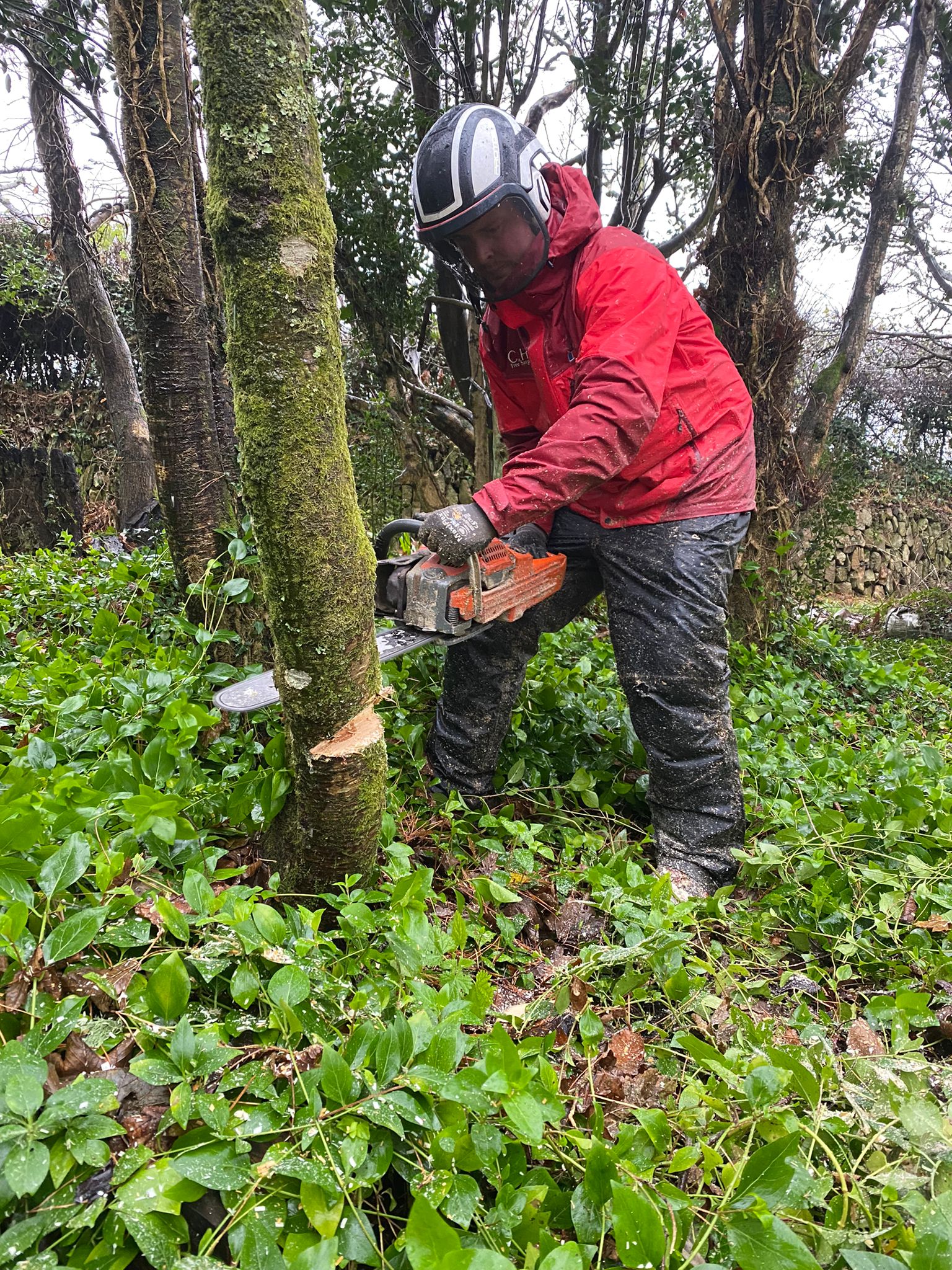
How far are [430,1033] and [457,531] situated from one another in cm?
130

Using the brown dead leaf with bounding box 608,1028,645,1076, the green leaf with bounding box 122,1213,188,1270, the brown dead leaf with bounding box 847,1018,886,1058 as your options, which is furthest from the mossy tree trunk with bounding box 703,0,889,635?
the green leaf with bounding box 122,1213,188,1270

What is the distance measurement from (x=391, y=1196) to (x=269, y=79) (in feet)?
6.25

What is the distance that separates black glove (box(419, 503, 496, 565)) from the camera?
2.15 metres

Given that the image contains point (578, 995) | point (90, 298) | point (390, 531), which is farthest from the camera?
point (90, 298)

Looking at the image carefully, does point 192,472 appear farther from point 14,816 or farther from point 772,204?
point 772,204

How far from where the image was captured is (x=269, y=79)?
1383mm

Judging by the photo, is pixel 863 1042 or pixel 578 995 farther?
pixel 578 995

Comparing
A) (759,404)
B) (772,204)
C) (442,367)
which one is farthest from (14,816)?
(442,367)

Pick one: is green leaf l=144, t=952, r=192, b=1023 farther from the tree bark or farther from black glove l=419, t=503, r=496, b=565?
the tree bark

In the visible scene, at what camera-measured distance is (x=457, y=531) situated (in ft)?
7.03

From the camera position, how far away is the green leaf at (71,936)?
1.17 m

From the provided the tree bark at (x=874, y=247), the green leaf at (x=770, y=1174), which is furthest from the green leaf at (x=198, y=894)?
the tree bark at (x=874, y=247)

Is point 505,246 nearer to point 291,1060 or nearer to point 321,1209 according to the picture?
point 291,1060

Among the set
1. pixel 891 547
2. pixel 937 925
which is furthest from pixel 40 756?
pixel 891 547
